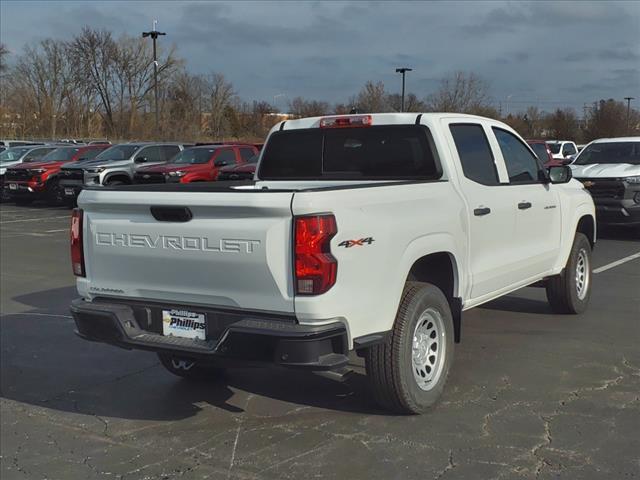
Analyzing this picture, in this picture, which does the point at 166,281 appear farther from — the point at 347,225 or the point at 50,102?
the point at 50,102

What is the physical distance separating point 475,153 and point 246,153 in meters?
14.7

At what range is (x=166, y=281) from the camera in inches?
159

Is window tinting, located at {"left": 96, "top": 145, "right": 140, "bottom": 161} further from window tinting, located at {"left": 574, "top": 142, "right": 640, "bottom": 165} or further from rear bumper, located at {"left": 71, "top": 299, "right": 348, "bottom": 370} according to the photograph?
rear bumper, located at {"left": 71, "top": 299, "right": 348, "bottom": 370}

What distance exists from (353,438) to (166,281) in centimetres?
144

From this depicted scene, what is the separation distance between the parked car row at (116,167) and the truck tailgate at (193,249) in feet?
42.0

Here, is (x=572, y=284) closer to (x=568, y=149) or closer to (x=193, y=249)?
(x=193, y=249)

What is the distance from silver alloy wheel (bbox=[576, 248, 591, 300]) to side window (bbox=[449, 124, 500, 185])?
79.2 inches

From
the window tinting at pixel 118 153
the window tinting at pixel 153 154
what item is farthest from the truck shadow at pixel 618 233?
the window tinting at pixel 118 153

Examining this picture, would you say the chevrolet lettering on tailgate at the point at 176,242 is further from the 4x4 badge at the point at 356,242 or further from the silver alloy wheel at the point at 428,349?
the silver alloy wheel at the point at 428,349

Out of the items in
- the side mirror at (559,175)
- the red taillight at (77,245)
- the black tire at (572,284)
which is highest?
the side mirror at (559,175)

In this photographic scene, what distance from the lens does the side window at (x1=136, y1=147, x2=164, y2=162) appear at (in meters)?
20.8

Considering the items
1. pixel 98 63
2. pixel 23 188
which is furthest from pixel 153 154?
pixel 98 63

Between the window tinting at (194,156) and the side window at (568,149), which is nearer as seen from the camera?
the window tinting at (194,156)

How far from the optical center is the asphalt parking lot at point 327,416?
3.79 m
